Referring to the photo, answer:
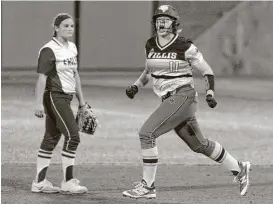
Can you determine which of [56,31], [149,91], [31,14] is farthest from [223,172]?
[31,14]

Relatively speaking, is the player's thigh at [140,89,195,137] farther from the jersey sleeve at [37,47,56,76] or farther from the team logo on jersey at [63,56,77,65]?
the jersey sleeve at [37,47,56,76]

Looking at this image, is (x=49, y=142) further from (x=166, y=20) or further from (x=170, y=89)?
(x=166, y=20)

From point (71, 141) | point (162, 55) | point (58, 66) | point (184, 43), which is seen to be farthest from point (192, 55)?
point (71, 141)

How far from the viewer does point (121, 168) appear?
33.2ft

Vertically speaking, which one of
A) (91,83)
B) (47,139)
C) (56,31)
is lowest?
(91,83)

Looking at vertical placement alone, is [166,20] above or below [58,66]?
above

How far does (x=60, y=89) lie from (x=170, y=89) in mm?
1036

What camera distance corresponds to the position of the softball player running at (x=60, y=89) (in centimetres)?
813

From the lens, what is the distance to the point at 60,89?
8.20 meters

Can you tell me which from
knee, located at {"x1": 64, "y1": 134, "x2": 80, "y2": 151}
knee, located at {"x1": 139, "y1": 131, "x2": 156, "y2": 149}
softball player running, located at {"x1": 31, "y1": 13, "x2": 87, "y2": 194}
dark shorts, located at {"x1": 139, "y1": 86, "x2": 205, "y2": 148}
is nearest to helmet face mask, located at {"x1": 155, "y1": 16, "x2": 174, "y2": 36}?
dark shorts, located at {"x1": 139, "y1": 86, "x2": 205, "y2": 148}

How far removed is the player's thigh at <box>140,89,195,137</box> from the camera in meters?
8.02

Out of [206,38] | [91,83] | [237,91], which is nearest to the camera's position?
[237,91]

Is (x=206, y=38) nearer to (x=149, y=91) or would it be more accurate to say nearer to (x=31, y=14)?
(x=31, y=14)

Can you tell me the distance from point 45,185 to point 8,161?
2.18m
